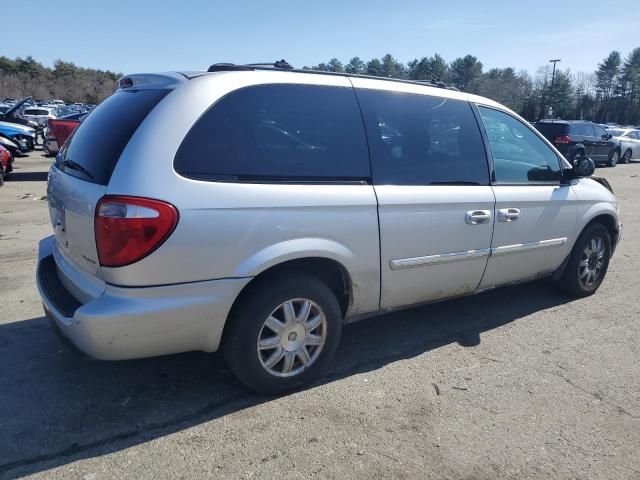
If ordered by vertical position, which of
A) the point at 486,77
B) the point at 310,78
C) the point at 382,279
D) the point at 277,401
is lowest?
the point at 277,401

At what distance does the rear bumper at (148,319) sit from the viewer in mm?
2559

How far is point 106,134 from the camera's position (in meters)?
2.94

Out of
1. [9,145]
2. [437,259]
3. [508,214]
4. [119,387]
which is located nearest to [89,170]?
[119,387]

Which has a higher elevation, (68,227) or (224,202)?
(224,202)

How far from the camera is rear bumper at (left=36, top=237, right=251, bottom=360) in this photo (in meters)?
2.56

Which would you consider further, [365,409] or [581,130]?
[581,130]

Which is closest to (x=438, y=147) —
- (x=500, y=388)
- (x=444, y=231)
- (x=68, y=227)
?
(x=444, y=231)

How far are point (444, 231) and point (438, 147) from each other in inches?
25.0

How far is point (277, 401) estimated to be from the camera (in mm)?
3125

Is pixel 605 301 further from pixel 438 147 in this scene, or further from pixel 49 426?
pixel 49 426

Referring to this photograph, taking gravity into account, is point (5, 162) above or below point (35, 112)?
below

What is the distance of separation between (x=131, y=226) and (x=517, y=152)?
3239 millimetres

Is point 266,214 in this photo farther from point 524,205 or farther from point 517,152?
point 517,152

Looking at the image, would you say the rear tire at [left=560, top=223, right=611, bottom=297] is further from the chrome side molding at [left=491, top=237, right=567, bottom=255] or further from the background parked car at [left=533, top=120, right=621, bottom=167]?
the background parked car at [left=533, top=120, right=621, bottom=167]
